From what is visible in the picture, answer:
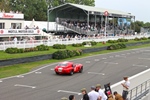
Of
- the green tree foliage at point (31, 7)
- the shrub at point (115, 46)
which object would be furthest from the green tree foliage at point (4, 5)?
the shrub at point (115, 46)

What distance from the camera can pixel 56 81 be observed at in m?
23.8

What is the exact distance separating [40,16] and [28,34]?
46.2 metres

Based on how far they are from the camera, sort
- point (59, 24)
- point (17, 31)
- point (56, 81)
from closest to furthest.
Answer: point (56, 81) < point (17, 31) < point (59, 24)

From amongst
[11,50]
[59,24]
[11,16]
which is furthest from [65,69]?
[59,24]

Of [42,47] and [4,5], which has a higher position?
A: [4,5]

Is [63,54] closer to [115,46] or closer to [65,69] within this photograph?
[65,69]

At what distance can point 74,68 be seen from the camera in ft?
89.4

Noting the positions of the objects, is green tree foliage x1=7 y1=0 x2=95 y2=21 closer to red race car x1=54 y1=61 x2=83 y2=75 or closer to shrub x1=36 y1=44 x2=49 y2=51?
shrub x1=36 y1=44 x2=49 y2=51

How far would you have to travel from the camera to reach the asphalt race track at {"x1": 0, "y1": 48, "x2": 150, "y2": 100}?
19297mm

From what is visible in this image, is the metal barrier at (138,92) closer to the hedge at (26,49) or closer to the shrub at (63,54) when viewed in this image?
the shrub at (63,54)

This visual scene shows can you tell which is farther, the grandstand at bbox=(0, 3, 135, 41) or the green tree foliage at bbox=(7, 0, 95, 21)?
the green tree foliage at bbox=(7, 0, 95, 21)

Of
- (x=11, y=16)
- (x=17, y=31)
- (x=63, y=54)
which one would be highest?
(x=11, y=16)

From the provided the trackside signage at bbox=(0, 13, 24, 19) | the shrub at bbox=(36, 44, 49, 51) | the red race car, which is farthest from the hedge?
the red race car

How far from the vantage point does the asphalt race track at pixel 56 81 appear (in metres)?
19.3
